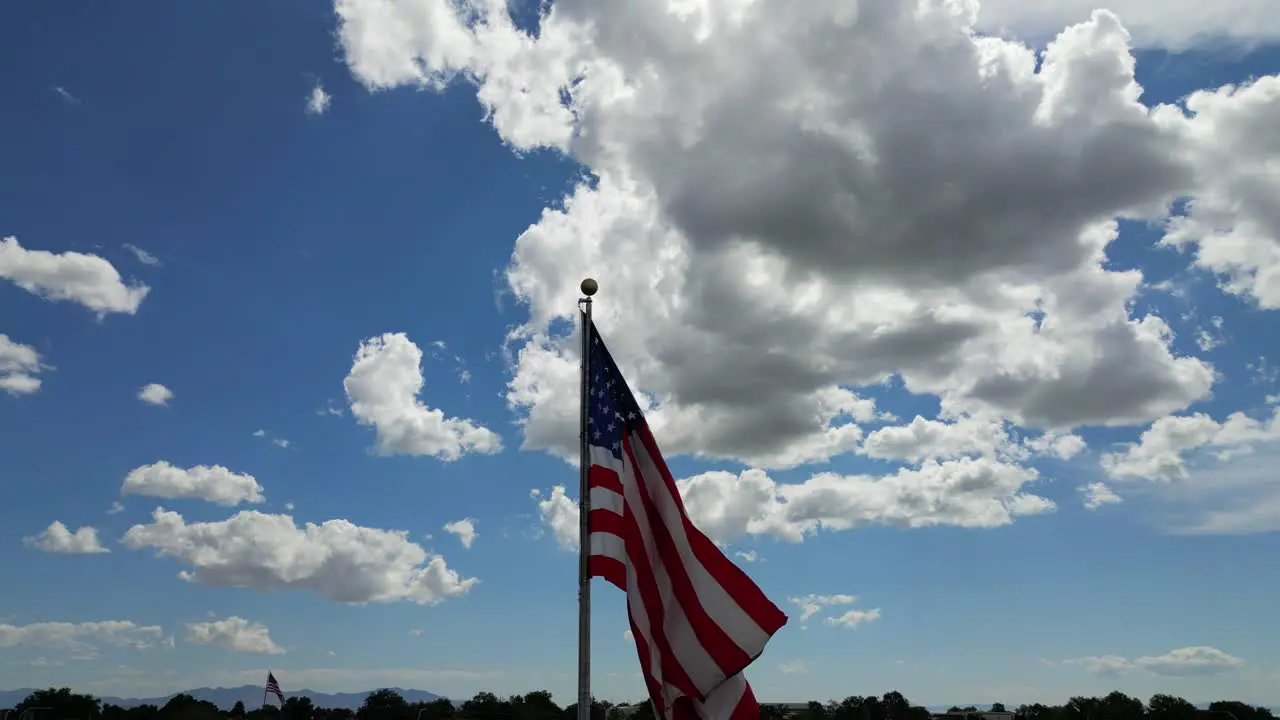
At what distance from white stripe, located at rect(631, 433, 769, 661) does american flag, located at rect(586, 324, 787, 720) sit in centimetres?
2

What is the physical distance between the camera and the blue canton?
20.5 meters

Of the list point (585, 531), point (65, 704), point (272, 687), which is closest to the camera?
point (585, 531)

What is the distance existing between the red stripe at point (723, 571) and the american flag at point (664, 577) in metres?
0.02

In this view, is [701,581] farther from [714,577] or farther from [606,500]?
[606,500]

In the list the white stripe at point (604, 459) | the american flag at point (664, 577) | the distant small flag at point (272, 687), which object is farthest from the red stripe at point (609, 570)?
the distant small flag at point (272, 687)

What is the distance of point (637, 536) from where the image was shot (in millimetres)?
20516

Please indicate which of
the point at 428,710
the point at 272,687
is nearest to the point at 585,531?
the point at 272,687

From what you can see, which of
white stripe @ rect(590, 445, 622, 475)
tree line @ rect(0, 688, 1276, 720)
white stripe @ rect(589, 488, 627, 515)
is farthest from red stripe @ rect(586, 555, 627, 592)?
tree line @ rect(0, 688, 1276, 720)

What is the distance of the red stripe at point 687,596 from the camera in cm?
2006

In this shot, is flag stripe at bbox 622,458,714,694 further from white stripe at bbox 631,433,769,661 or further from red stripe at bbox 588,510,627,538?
white stripe at bbox 631,433,769,661

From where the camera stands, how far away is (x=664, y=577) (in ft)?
68.9

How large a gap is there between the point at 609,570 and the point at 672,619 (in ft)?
6.21

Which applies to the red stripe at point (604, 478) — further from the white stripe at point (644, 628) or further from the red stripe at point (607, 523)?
the white stripe at point (644, 628)

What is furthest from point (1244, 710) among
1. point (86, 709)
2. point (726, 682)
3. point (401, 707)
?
point (726, 682)
